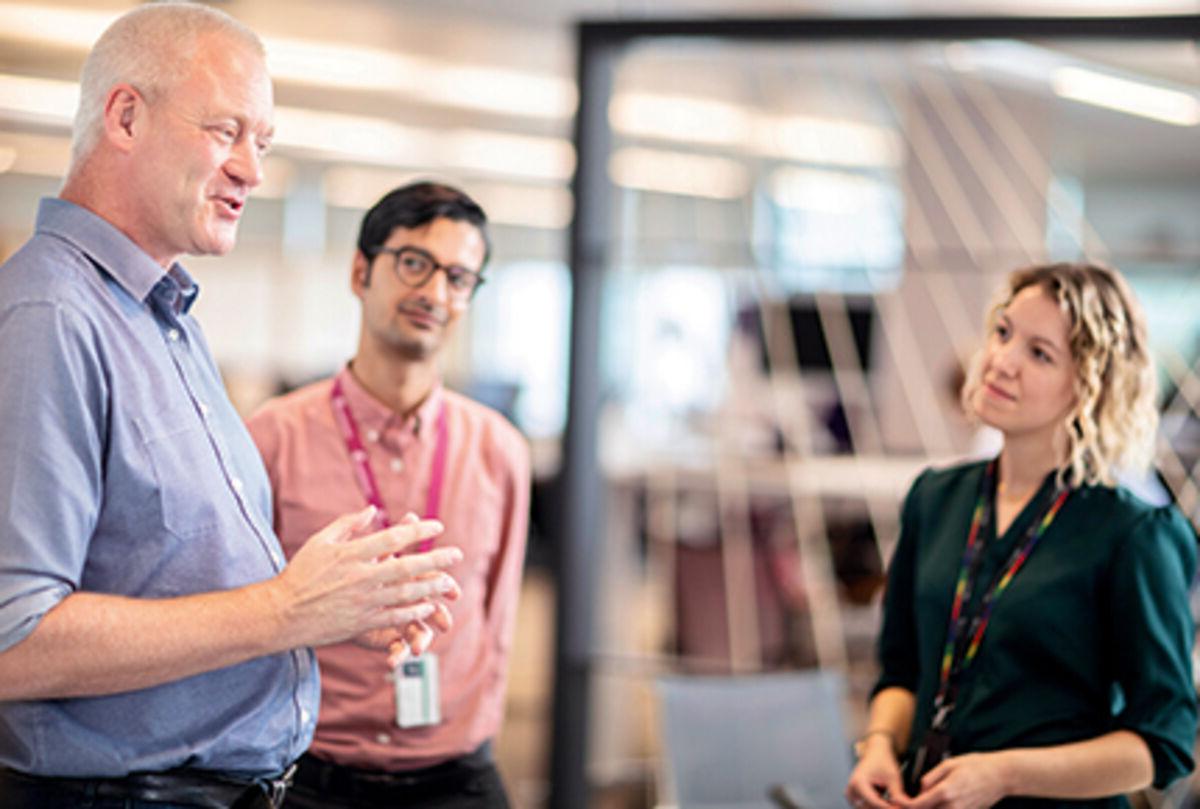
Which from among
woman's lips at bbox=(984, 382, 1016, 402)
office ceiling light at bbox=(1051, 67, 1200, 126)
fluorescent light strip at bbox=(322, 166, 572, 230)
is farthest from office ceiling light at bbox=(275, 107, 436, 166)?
woman's lips at bbox=(984, 382, 1016, 402)

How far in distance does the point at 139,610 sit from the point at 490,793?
843 mm

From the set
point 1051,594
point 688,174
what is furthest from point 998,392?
point 688,174

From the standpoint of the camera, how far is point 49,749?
115 centimetres

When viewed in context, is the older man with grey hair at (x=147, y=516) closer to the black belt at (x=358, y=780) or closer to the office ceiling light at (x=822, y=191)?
the black belt at (x=358, y=780)

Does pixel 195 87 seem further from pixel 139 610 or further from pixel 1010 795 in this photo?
pixel 1010 795

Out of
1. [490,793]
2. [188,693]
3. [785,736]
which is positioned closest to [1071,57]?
[785,736]

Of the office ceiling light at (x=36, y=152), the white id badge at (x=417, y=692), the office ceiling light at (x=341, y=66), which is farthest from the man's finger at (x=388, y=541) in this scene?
the office ceiling light at (x=36, y=152)

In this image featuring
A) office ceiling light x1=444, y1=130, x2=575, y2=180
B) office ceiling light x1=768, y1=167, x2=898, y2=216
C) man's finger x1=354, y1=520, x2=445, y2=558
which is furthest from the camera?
office ceiling light x1=444, y1=130, x2=575, y2=180

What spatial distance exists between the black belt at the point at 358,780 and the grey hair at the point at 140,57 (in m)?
0.89

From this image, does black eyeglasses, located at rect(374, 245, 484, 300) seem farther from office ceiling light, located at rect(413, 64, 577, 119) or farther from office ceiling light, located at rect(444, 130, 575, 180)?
office ceiling light, located at rect(444, 130, 575, 180)

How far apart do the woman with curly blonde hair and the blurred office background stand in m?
0.76

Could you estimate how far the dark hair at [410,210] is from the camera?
71.7 inches

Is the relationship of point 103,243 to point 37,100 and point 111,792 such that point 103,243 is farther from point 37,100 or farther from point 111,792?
point 37,100

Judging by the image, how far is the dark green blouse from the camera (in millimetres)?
1579
